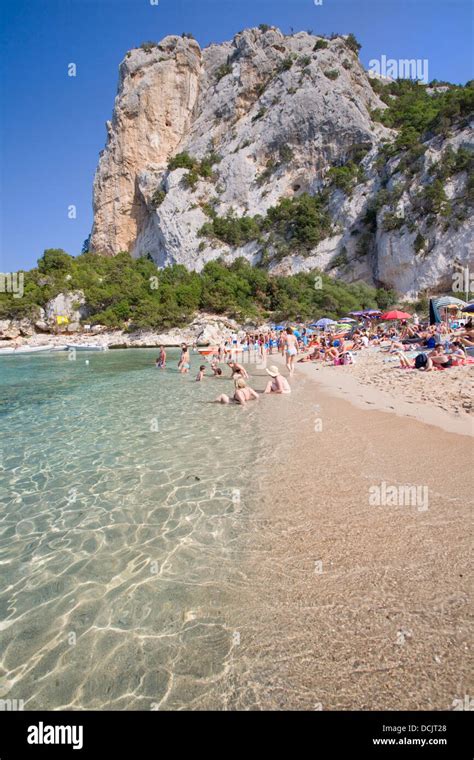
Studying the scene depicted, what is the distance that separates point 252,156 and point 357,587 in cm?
6947

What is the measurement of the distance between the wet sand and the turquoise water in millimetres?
263

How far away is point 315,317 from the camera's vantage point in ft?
135

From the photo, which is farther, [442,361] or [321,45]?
[321,45]

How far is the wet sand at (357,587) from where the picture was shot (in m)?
2.09

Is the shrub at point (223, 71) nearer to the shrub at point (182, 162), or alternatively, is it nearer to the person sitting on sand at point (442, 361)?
the shrub at point (182, 162)

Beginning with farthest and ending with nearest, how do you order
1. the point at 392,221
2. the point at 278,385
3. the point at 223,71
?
the point at 223,71, the point at 392,221, the point at 278,385

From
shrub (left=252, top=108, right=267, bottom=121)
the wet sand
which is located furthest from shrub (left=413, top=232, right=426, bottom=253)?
shrub (left=252, top=108, right=267, bottom=121)

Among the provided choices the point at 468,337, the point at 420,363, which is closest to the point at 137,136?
the point at 468,337

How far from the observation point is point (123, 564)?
3.42 metres

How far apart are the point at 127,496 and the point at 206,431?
289cm

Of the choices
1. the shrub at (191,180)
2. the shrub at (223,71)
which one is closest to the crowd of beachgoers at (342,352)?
the shrub at (191,180)

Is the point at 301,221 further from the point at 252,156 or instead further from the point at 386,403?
the point at 386,403

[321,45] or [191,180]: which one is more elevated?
[321,45]
